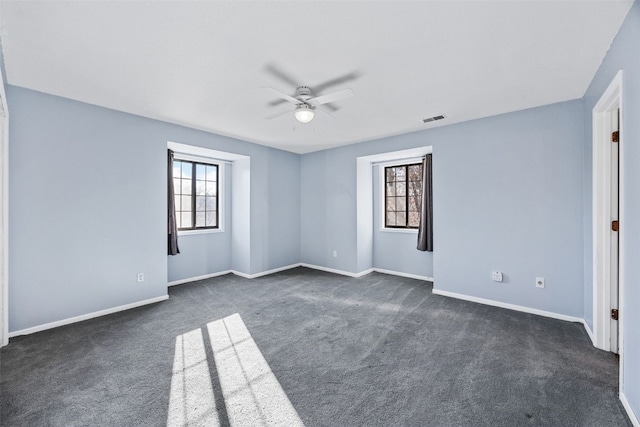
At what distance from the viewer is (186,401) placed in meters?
1.84

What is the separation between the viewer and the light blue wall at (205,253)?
468cm

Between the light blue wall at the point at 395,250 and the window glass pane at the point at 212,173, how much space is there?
9.97ft

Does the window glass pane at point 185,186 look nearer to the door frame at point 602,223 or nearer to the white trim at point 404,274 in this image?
the white trim at point 404,274

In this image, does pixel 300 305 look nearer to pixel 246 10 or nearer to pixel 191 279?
pixel 191 279

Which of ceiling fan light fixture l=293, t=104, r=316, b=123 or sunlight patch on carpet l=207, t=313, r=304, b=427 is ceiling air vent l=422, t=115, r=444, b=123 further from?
sunlight patch on carpet l=207, t=313, r=304, b=427

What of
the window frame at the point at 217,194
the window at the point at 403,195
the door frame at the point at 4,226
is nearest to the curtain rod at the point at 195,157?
the window frame at the point at 217,194

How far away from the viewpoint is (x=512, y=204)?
3445 millimetres

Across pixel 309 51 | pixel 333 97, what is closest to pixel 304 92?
pixel 333 97

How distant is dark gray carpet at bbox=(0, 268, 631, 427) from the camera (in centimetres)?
173

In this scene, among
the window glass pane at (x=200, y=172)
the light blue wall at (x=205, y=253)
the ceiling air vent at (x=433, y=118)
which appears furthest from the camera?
the window glass pane at (x=200, y=172)

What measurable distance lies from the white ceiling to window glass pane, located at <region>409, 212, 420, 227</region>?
2190 millimetres

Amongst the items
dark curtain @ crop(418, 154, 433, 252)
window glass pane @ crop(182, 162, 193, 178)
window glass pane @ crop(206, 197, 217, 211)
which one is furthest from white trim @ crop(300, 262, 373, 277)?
window glass pane @ crop(182, 162, 193, 178)

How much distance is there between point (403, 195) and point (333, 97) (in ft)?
10.4

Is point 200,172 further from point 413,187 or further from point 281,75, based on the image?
point 413,187
